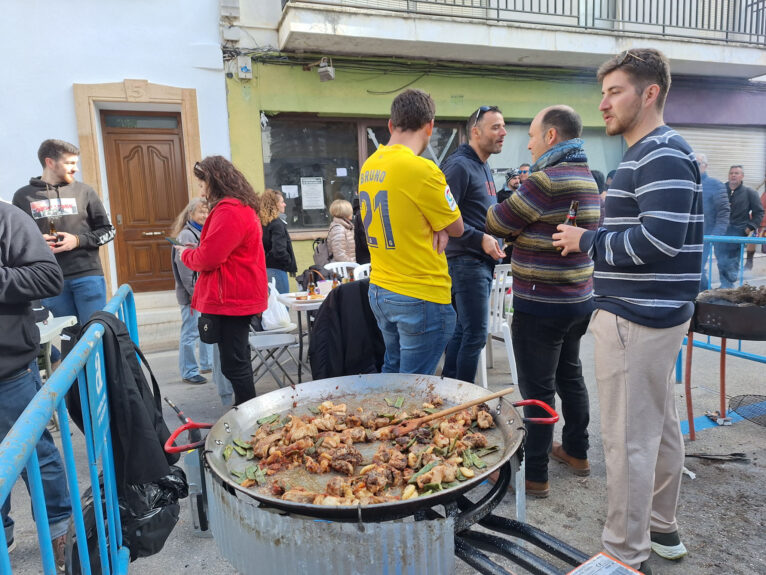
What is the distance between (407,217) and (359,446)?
1.37 metres

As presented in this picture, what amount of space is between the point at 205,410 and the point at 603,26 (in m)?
11.3

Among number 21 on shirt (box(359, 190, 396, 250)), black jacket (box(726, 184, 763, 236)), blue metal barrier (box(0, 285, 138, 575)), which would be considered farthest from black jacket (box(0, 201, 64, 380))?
black jacket (box(726, 184, 763, 236))

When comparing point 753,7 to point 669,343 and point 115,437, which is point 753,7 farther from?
point 115,437

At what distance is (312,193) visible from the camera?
9.25 metres

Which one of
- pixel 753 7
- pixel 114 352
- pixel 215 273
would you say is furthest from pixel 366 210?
pixel 753 7

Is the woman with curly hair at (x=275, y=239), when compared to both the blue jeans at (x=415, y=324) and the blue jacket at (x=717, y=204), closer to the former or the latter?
the blue jeans at (x=415, y=324)

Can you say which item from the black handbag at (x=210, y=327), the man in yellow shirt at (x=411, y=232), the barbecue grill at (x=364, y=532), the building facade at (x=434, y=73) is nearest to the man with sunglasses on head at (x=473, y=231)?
the man in yellow shirt at (x=411, y=232)

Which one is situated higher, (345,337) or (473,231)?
(473,231)

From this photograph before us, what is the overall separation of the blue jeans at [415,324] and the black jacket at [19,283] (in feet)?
5.61

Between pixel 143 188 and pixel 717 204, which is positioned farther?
pixel 717 204

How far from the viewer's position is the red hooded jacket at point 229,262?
3.38m

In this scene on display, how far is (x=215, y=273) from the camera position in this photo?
11.4 ft

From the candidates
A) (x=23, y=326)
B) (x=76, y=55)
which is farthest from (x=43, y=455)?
(x=76, y=55)

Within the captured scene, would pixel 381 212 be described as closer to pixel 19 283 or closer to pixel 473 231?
pixel 473 231
